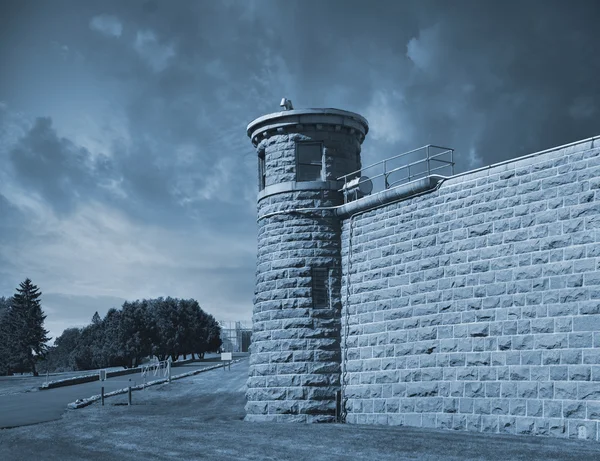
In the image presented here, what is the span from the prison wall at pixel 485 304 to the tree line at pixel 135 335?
245 feet

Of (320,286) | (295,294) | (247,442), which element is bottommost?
(247,442)

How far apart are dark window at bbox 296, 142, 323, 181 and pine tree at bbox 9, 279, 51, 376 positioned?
273ft

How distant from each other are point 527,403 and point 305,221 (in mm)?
9756

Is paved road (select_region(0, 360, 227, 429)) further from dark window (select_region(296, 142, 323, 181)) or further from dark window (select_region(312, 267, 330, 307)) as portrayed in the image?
dark window (select_region(296, 142, 323, 181))

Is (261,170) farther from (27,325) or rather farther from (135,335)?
(27,325)

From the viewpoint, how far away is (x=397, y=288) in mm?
21016

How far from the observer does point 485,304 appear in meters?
18.1

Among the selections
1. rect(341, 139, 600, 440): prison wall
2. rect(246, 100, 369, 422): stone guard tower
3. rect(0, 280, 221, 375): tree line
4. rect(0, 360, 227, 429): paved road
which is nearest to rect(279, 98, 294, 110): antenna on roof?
rect(246, 100, 369, 422): stone guard tower

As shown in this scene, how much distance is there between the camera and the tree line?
93375mm

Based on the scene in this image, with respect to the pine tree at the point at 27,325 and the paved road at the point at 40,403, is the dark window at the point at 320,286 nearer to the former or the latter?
the paved road at the point at 40,403

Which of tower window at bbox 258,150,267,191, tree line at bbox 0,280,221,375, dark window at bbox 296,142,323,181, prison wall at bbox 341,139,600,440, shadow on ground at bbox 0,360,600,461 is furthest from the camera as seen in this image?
tree line at bbox 0,280,221,375

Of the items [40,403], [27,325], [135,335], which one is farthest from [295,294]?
[27,325]

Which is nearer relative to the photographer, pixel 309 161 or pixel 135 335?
pixel 309 161

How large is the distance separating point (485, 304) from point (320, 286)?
6615mm
